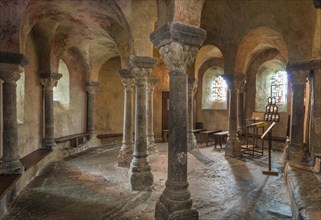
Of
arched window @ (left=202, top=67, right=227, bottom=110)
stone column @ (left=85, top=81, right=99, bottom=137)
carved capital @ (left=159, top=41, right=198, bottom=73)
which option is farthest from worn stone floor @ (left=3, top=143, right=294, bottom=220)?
arched window @ (left=202, top=67, right=227, bottom=110)

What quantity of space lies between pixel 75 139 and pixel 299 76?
9.79 m

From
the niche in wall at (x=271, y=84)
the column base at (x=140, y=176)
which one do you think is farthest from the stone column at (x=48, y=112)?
the niche in wall at (x=271, y=84)

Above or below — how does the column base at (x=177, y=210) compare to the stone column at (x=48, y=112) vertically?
below

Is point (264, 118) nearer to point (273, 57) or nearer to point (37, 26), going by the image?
point (273, 57)

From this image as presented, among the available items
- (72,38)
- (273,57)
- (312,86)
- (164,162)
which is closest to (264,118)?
(273,57)

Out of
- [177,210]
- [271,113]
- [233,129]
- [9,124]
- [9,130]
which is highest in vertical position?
[271,113]

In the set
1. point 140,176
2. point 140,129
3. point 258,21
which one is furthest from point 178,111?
point 258,21

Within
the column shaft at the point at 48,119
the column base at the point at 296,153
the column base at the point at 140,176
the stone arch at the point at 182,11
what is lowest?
the column base at the point at 140,176

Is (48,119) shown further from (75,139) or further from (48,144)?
(75,139)

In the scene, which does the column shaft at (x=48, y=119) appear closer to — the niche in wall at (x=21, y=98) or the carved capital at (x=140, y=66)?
the niche in wall at (x=21, y=98)

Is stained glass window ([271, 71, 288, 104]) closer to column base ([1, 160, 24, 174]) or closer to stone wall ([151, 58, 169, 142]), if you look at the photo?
stone wall ([151, 58, 169, 142])

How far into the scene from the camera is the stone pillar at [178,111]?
4004 millimetres

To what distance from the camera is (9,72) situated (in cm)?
611

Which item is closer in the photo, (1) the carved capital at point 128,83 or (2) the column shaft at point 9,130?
(2) the column shaft at point 9,130
